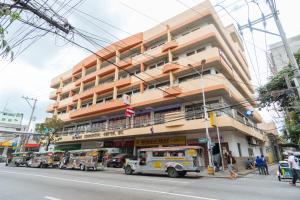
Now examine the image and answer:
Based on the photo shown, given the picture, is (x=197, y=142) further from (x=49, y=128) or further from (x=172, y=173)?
(x=49, y=128)

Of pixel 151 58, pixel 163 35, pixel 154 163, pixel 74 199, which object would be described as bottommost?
pixel 74 199

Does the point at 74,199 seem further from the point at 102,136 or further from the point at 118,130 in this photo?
the point at 102,136

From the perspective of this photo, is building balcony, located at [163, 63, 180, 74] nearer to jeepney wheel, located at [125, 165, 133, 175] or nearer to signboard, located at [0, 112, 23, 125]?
jeepney wheel, located at [125, 165, 133, 175]

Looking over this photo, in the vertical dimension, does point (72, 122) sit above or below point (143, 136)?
above

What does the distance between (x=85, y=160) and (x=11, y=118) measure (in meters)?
44.8

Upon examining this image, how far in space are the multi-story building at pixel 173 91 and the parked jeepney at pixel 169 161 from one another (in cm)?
314

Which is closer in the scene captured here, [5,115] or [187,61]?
[187,61]

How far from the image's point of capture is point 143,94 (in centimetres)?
2411

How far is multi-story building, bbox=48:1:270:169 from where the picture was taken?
20156mm

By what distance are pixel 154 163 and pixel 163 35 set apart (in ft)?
57.1

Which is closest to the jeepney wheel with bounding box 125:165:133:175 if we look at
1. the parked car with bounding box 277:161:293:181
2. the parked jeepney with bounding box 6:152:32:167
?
the parked car with bounding box 277:161:293:181

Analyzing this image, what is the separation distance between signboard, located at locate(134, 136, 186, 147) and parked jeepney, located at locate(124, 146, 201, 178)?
616 centimetres

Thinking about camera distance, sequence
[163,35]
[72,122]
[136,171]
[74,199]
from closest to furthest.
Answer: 1. [74,199]
2. [136,171]
3. [163,35]
4. [72,122]

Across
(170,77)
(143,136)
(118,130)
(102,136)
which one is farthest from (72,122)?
(170,77)
